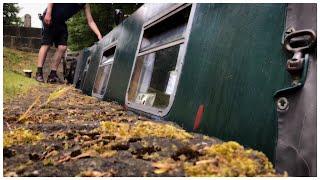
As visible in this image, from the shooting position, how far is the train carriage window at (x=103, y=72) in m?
6.71

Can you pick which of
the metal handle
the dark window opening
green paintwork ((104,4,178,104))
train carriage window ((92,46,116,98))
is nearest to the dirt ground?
the metal handle

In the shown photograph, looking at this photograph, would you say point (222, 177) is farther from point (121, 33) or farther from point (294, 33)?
point (121, 33)

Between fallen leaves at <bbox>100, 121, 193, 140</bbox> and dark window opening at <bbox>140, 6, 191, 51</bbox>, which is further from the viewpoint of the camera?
dark window opening at <bbox>140, 6, 191, 51</bbox>

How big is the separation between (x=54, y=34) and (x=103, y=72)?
1.62 metres

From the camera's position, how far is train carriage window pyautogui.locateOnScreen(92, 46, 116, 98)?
22.0 ft

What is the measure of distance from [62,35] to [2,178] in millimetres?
6905

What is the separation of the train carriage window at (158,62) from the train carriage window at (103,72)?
228 centimetres

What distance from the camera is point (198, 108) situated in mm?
2594

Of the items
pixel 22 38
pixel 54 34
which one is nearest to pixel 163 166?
pixel 54 34

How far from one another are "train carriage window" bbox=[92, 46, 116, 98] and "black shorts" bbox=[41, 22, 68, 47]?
1064 mm

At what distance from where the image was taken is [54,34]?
26.3 ft

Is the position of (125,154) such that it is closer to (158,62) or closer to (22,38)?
(158,62)

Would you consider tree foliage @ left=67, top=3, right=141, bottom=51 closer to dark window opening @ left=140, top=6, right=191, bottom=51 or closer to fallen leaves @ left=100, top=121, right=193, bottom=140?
dark window opening @ left=140, top=6, right=191, bottom=51

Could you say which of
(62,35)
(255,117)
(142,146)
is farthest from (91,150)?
(62,35)
